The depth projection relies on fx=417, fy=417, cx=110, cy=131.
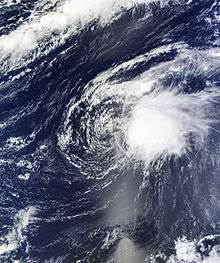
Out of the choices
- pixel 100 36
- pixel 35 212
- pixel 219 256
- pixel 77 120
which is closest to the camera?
pixel 219 256

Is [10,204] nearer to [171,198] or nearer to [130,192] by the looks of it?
[130,192]

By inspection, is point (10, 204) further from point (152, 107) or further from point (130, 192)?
point (152, 107)

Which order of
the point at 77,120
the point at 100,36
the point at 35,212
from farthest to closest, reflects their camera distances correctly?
the point at 100,36
the point at 77,120
the point at 35,212

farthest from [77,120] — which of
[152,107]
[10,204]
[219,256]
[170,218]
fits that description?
[219,256]

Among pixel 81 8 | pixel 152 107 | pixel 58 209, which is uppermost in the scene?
pixel 81 8

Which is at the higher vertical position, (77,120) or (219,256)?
(77,120)

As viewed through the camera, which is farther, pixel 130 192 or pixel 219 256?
pixel 130 192

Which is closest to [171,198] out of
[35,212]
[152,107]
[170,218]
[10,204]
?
[170,218]
